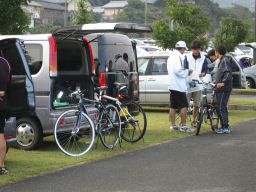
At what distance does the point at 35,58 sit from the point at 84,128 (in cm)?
145

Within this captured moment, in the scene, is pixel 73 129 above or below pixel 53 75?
below

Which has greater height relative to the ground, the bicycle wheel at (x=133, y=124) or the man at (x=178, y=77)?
the man at (x=178, y=77)

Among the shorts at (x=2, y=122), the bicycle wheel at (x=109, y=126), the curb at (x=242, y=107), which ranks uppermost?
the shorts at (x=2, y=122)

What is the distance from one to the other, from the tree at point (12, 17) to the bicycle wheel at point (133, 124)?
5162 millimetres

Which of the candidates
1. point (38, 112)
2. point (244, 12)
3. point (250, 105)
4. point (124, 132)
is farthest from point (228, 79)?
point (244, 12)

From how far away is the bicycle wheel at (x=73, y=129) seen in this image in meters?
9.11

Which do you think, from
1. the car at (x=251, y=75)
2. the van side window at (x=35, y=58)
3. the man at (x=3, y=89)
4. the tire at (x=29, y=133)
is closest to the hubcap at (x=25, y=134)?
the tire at (x=29, y=133)

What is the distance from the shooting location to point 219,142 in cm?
1071

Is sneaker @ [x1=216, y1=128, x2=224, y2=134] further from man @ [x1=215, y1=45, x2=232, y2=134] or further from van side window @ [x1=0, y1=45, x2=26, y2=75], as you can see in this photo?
van side window @ [x1=0, y1=45, x2=26, y2=75]

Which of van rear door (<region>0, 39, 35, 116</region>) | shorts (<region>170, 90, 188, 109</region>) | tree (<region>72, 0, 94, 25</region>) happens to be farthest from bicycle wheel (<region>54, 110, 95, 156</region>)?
tree (<region>72, 0, 94, 25</region>)

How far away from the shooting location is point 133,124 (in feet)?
33.7

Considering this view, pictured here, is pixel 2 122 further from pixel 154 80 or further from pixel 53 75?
pixel 154 80

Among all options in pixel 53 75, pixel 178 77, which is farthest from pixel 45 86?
pixel 178 77

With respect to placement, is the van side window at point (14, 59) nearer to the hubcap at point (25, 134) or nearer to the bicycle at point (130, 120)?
the hubcap at point (25, 134)
